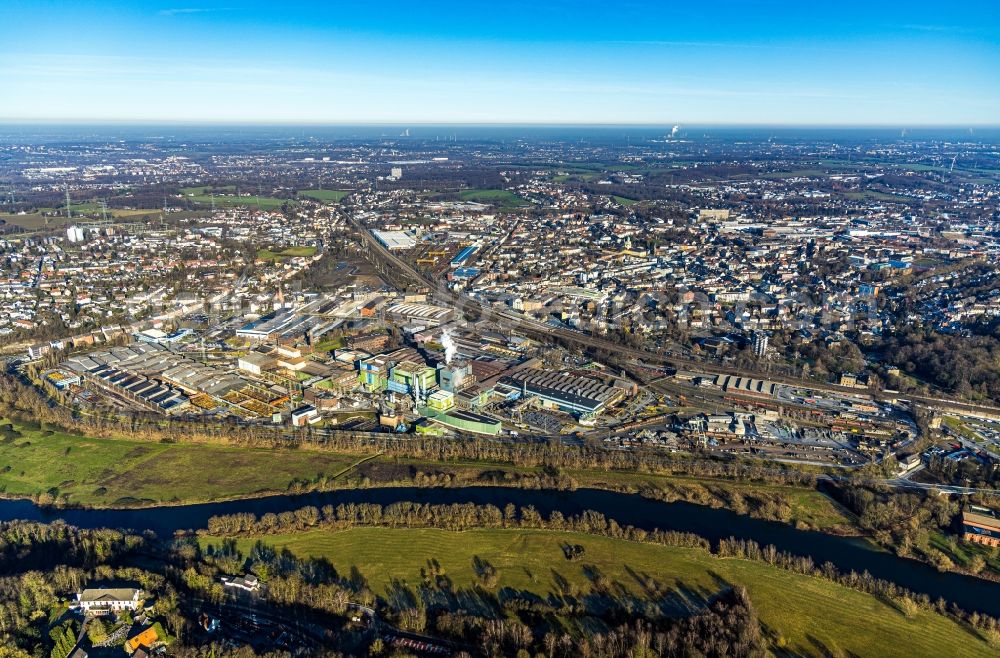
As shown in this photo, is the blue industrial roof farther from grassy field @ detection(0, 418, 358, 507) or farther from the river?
the river

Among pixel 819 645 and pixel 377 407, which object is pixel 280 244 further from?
pixel 819 645

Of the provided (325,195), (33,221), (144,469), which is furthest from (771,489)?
(325,195)

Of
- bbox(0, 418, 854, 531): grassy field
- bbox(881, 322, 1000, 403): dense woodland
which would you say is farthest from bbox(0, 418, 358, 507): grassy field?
bbox(881, 322, 1000, 403): dense woodland

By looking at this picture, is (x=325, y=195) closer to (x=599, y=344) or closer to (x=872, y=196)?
(x=599, y=344)

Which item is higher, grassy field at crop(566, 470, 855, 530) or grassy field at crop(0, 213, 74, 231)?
grassy field at crop(0, 213, 74, 231)

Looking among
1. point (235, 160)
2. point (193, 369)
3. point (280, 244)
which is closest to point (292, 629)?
point (193, 369)

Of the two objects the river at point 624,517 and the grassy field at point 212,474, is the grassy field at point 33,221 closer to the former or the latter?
the grassy field at point 212,474
